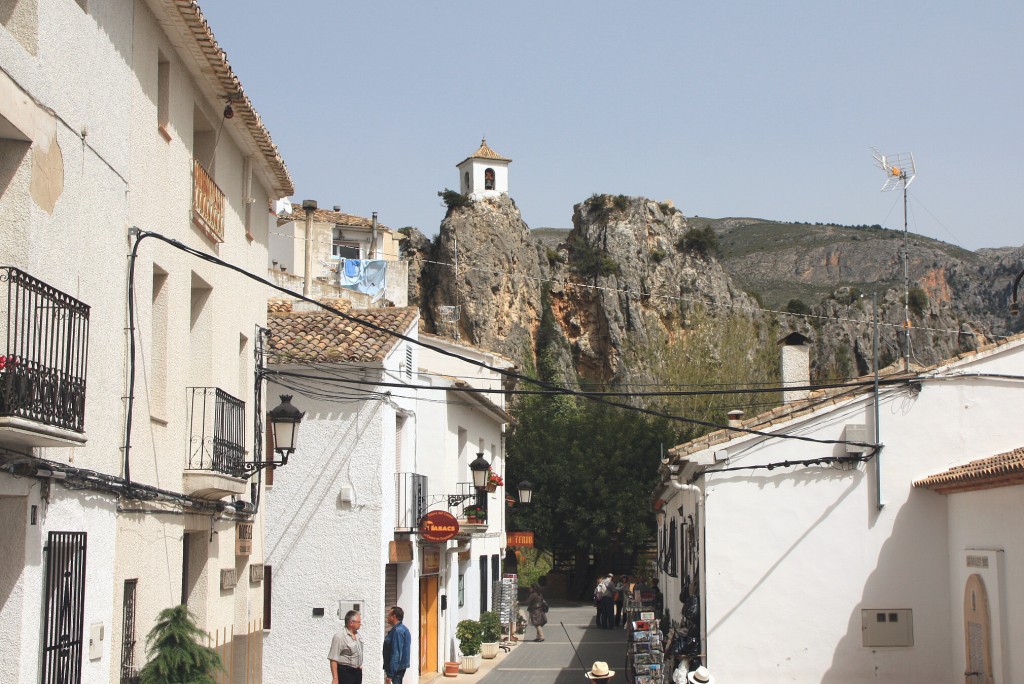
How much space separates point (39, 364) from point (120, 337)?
2.35m

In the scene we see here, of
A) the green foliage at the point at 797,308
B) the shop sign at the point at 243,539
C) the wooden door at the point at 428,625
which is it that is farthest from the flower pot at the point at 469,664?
the green foliage at the point at 797,308

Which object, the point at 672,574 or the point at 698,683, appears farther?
the point at 672,574

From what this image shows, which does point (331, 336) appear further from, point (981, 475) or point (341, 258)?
point (341, 258)

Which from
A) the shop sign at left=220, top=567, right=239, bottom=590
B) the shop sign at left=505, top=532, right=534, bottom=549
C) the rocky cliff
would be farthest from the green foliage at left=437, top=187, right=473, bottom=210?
the shop sign at left=220, top=567, right=239, bottom=590

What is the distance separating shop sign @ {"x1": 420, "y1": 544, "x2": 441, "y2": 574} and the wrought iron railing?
2.89ft

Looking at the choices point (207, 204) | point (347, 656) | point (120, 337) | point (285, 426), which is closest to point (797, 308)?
point (285, 426)

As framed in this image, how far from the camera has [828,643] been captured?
46.8 ft

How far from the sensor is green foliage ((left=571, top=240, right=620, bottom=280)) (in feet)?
243

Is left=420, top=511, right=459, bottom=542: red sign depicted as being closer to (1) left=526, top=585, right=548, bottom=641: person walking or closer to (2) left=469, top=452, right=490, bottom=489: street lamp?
(2) left=469, top=452, right=490, bottom=489: street lamp

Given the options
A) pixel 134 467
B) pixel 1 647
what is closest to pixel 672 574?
pixel 134 467

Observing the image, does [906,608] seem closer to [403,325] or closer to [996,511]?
[996,511]

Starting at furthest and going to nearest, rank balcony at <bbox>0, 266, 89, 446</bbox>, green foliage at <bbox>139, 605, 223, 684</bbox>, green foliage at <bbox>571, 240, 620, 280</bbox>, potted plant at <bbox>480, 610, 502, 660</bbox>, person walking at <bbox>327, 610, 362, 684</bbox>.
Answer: green foliage at <bbox>571, 240, 620, 280</bbox>, potted plant at <bbox>480, 610, 502, 660</bbox>, person walking at <bbox>327, 610, 362, 684</bbox>, green foliage at <bbox>139, 605, 223, 684</bbox>, balcony at <bbox>0, 266, 89, 446</bbox>

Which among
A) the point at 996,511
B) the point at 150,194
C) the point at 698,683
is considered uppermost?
the point at 150,194

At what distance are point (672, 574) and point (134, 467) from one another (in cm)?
1468
